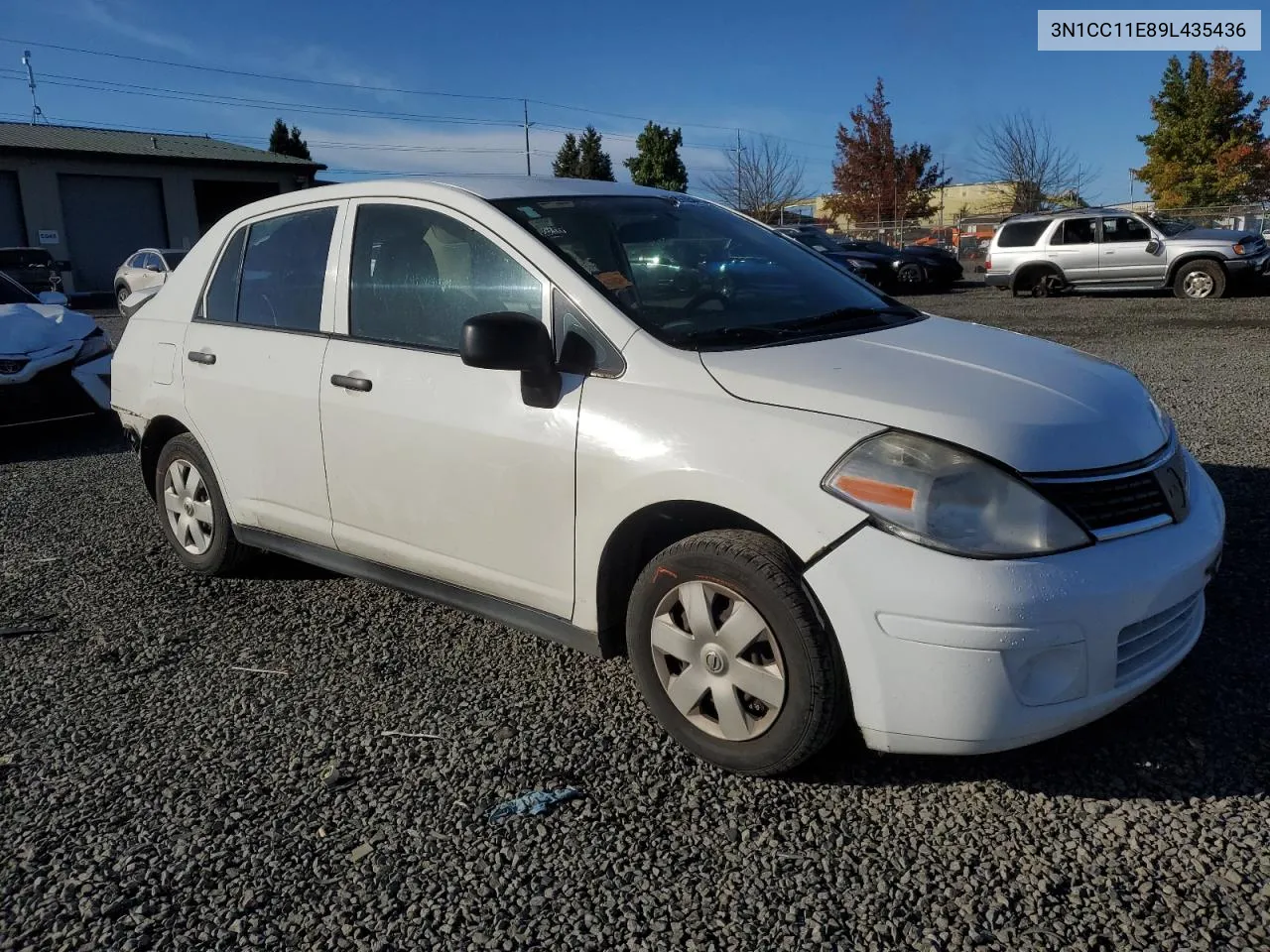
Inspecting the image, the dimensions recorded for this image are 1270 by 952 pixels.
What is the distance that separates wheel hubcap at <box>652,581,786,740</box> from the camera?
271 centimetres

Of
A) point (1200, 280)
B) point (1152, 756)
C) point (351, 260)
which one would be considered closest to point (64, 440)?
point (351, 260)

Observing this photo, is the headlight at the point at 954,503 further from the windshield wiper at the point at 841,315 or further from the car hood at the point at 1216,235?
the car hood at the point at 1216,235

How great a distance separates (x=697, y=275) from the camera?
3.56 m

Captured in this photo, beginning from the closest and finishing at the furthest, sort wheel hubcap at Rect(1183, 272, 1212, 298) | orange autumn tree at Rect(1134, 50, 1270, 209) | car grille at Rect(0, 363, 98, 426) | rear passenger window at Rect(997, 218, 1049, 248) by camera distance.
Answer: car grille at Rect(0, 363, 98, 426) < wheel hubcap at Rect(1183, 272, 1212, 298) < rear passenger window at Rect(997, 218, 1049, 248) < orange autumn tree at Rect(1134, 50, 1270, 209)

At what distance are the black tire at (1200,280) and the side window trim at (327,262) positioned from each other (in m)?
17.2

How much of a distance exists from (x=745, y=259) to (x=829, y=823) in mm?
2077

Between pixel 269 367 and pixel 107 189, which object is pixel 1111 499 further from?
pixel 107 189

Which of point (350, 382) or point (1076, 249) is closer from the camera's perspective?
point (350, 382)

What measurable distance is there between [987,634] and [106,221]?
38.6m

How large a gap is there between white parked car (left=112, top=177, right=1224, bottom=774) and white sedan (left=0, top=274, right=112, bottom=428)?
14.1 ft

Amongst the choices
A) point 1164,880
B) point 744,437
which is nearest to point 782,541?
point 744,437

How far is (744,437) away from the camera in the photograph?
2703 millimetres

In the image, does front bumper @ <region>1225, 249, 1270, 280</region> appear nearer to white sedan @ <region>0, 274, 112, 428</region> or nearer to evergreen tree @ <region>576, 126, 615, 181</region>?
white sedan @ <region>0, 274, 112, 428</region>

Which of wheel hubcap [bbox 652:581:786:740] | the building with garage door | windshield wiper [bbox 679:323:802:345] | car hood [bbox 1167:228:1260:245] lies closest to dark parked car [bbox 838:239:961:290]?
car hood [bbox 1167:228:1260:245]
